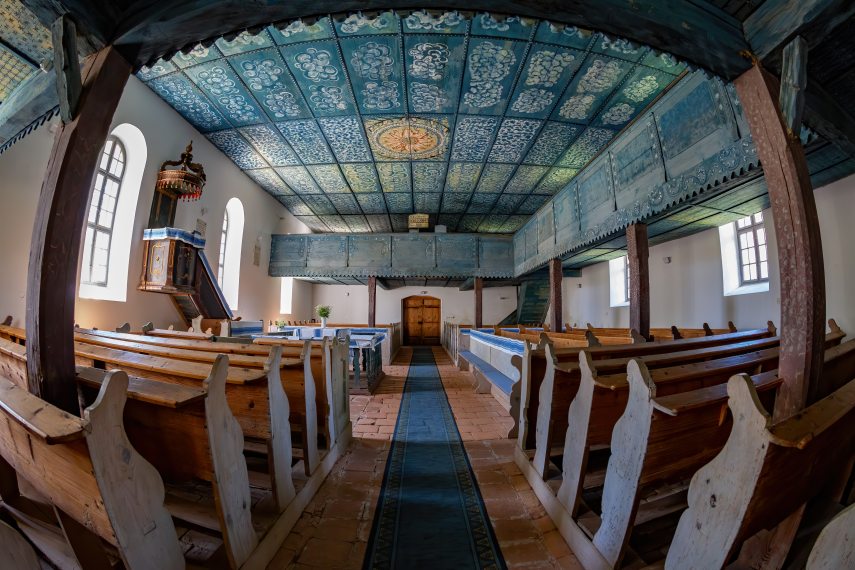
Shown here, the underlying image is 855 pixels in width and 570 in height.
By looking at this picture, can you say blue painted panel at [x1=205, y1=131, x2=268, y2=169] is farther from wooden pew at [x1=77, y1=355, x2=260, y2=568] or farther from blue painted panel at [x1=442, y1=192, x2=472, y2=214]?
wooden pew at [x1=77, y1=355, x2=260, y2=568]

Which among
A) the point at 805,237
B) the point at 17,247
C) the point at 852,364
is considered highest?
the point at 17,247

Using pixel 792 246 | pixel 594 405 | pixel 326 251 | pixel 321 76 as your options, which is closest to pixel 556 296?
pixel 792 246

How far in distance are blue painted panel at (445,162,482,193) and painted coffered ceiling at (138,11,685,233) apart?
48mm

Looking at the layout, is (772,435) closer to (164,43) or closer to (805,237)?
(805,237)

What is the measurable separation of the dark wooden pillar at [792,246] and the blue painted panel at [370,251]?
8548 millimetres

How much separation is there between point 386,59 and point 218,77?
8.28ft

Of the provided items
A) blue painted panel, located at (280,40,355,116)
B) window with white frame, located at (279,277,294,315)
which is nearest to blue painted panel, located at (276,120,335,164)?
blue painted panel, located at (280,40,355,116)

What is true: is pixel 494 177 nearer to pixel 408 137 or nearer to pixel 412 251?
pixel 408 137

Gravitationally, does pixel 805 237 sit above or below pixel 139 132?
below

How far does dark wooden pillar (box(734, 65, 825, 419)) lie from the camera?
1.66 metres

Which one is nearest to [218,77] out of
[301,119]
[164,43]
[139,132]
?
[301,119]

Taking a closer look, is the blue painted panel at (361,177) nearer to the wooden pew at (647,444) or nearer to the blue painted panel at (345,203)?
the blue painted panel at (345,203)

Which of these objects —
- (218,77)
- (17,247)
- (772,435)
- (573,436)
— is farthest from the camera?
(218,77)

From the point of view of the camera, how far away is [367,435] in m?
3.19
